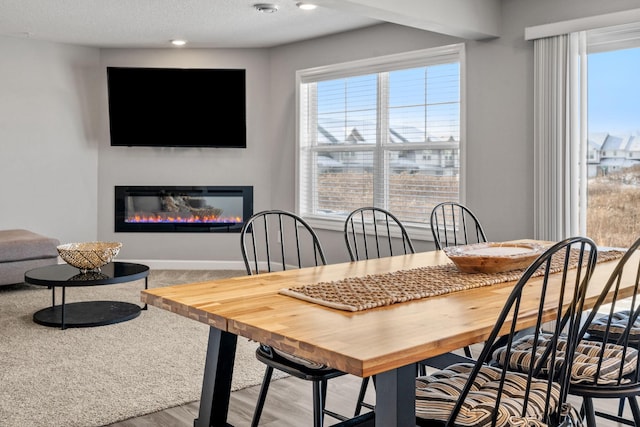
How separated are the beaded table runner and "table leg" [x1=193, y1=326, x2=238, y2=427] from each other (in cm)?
25

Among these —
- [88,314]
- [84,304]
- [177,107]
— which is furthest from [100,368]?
[177,107]

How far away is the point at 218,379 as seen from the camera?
203cm

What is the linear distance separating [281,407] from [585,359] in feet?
4.80

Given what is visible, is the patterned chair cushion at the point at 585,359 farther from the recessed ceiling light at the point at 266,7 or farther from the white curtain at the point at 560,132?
the recessed ceiling light at the point at 266,7

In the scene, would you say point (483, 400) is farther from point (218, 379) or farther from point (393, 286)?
point (218, 379)

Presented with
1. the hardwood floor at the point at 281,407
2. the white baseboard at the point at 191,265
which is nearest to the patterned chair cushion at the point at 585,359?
the hardwood floor at the point at 281,407

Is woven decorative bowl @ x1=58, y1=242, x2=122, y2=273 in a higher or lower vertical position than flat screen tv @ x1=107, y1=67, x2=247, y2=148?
lower

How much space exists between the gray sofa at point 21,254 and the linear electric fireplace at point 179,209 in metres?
1.30

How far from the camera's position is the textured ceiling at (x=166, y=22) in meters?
5.05

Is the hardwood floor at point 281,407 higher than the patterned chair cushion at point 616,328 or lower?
lower

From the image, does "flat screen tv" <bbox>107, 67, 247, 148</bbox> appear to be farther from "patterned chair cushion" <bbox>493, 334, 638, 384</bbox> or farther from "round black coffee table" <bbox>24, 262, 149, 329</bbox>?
"patterned chair cushion" <bbox>493, 334, 638, 384</bbox>

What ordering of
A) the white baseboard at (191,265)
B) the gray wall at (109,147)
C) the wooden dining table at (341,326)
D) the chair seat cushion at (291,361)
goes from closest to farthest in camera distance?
the wooden dining table at (341,326), the chair seat cushion at (291,361), the gray wall at (109,147), the white baseboard at (191,265)

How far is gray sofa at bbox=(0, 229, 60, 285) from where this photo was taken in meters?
5.41

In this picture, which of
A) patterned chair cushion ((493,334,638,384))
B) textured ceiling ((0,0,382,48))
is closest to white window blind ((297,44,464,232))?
textured ceiling ((0,0,382,48))
